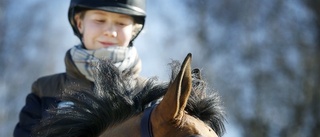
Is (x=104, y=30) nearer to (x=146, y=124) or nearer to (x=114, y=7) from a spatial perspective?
(x=114, y=7)

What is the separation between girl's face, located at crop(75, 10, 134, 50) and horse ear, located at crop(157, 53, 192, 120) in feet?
5.33

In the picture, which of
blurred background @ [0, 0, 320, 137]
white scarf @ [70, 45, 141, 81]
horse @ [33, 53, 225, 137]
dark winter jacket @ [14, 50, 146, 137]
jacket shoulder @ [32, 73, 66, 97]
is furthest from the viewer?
blurred background @ [0, 0, 320, 137]

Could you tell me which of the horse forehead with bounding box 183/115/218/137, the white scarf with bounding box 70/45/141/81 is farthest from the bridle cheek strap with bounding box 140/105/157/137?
the white scarf with bounding box 70/45/141/81

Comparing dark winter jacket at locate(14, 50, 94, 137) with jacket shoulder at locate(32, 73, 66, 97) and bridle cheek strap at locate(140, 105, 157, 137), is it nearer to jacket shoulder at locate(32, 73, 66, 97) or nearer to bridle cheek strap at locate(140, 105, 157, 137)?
jacket shoulder at locate(32, 73, 66, 97)

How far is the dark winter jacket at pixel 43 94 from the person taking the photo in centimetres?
440

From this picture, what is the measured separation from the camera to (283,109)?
16.7 metres

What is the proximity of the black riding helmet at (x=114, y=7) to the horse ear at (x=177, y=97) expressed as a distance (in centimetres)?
171

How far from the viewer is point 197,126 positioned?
2914 millimetres

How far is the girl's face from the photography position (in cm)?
445

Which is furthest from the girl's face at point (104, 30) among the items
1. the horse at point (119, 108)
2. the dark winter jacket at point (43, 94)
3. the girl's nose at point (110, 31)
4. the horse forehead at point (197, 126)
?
the horse forehead at point (197, 126)

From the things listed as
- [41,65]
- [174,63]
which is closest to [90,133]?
[174,63]

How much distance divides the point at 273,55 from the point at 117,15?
44.9 feet

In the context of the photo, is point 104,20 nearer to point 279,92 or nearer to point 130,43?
point 130,43

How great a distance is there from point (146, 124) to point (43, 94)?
1.72 m
